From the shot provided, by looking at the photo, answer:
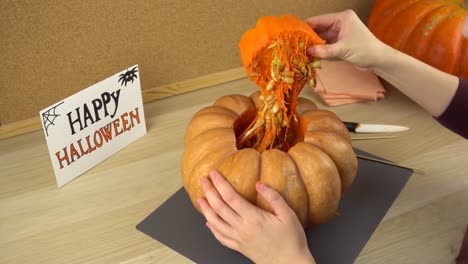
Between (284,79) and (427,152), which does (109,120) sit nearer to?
(284,79)

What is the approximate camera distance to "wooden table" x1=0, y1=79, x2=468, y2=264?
0.75 meters

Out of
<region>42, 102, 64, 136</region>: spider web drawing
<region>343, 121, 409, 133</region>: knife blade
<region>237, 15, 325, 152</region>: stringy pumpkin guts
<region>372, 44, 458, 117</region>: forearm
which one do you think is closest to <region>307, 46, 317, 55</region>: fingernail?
<region>237, 15, 325, 152</region>: stringy pumpkin guts

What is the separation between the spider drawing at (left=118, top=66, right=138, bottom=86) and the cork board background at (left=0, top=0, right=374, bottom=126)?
0.13 meters

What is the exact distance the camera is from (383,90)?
113 centimetres

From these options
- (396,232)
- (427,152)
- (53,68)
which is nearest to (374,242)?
(396,232)

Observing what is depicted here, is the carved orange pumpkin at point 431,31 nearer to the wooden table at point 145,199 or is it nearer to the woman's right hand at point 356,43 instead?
the wooden table at point 145,199

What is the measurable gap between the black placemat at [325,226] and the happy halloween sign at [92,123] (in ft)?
0.62

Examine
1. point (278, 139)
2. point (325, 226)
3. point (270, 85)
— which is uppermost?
point (270, 85)

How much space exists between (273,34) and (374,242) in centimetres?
38

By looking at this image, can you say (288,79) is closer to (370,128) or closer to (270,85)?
(270,85)

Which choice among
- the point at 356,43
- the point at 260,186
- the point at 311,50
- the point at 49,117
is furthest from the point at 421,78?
the point at 49,117

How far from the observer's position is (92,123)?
87cm

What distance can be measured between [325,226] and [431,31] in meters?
0.55

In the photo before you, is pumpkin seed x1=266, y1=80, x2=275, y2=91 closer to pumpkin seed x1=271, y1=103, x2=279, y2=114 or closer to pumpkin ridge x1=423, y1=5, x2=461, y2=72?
pumpkin seed x1=271, y1=103, x2=279, y2=114
